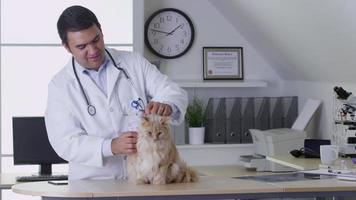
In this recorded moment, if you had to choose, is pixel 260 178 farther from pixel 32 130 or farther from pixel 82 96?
pixel 32 130

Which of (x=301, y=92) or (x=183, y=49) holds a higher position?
(x=183, y=49)

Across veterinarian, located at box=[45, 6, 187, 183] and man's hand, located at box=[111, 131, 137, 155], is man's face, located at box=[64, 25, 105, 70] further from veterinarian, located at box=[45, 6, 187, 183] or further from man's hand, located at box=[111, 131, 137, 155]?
man's hand, located at box=[111, 131, 137, 155]

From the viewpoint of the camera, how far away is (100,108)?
105 inches

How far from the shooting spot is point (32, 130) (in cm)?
424

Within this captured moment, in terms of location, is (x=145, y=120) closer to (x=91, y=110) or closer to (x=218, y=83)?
(x=91, y=110)

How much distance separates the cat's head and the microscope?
1633 mm

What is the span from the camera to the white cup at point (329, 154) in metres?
3.49

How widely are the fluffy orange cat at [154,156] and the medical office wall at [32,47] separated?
246 centimetres

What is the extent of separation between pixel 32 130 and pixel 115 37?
1026mm

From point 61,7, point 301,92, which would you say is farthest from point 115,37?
point 301,92

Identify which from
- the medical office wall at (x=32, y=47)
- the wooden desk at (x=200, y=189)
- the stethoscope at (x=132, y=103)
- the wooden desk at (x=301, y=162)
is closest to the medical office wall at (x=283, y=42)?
the medical office wall at (x=32, y=47)

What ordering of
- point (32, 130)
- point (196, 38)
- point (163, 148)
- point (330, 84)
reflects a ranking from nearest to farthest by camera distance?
point (163, 148)
point (32, 130)
point (330, 84)
point (196, 38)

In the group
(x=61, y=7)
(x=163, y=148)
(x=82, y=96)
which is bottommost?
(x=163, y=148)

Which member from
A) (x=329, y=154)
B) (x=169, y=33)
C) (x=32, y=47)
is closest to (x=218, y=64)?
(x=169, y=33)
